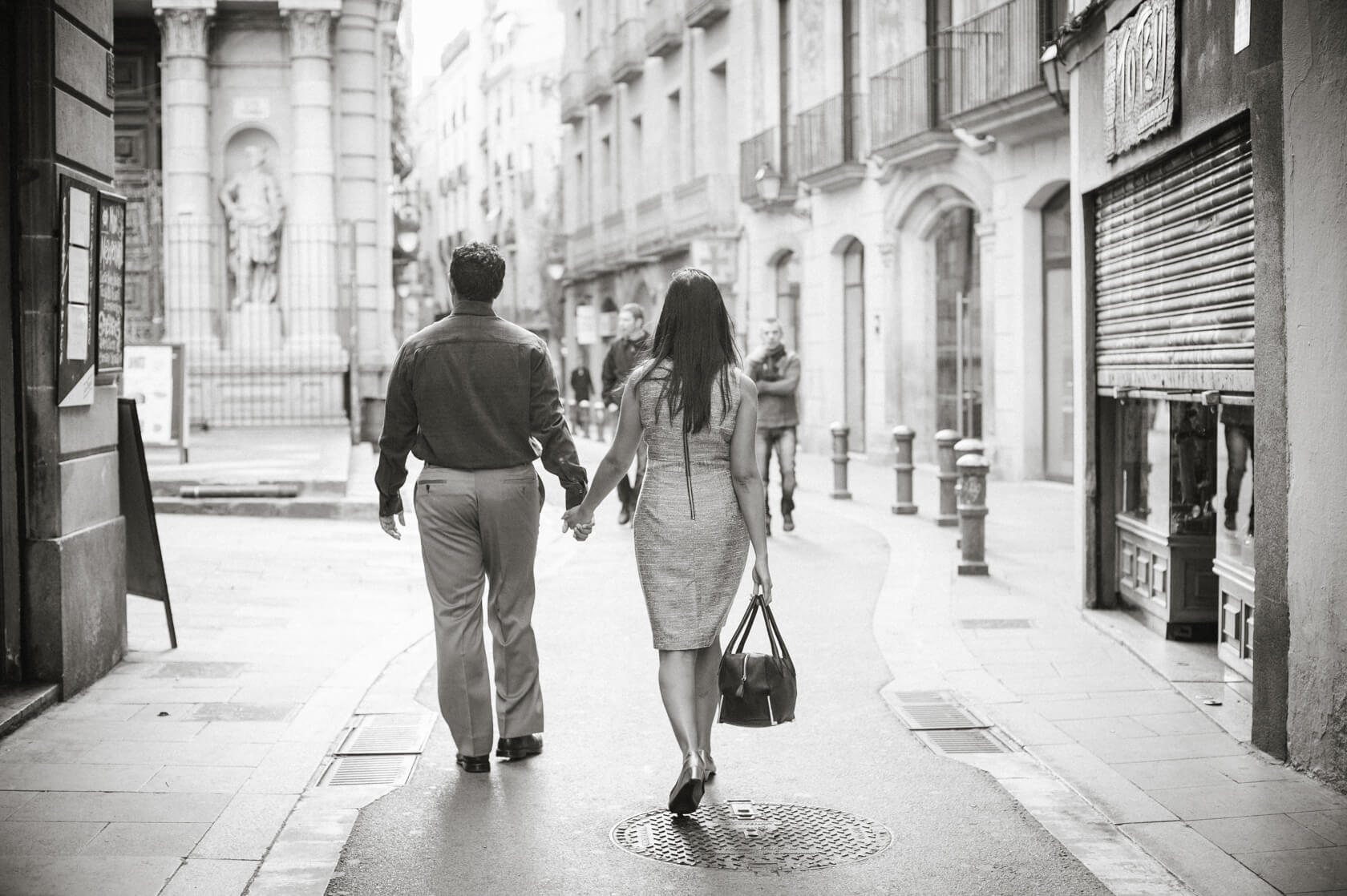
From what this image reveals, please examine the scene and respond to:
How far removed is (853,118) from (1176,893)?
20944mm

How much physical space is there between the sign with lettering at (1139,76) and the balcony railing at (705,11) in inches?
869

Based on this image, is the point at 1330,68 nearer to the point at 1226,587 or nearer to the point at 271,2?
the point at 1226,587

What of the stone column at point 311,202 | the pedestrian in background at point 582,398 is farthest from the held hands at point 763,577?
the pedestrian in background at point 582,398

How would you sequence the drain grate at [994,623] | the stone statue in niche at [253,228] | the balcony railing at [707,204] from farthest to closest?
the balcony railing at [707,204]
the stone statue in niche at [253,228]
the drain grate at [994,623]

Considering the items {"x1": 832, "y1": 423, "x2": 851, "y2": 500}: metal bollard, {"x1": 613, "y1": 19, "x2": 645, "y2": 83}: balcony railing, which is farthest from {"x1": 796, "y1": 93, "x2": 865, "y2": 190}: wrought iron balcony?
{"x1": 613, "y1": 19, "x2": 645, "y2": 83}: balcony railing

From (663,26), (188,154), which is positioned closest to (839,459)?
(188,154)

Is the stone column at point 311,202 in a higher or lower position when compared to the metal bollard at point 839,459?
higher

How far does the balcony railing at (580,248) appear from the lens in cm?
4079

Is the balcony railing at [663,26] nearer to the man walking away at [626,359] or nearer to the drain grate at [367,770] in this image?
the man walking away at [626,359]

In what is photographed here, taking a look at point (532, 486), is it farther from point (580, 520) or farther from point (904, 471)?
point (904, 471)

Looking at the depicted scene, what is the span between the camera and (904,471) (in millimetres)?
15367

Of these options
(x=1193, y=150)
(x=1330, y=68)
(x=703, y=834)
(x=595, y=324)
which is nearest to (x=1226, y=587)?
(x=1193, y=150)

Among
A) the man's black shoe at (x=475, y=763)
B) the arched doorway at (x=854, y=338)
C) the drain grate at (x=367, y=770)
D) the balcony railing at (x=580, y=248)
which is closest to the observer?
the drain grate at (x=367, y=770)

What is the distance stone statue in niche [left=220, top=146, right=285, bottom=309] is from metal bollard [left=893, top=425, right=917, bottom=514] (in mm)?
11812
